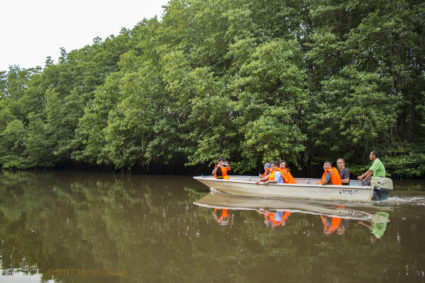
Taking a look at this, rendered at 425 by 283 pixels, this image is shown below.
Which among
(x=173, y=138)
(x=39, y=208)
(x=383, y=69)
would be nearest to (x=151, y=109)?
(x=173, y=138)

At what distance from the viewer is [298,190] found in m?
9.65

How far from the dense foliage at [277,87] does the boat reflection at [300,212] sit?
451cm

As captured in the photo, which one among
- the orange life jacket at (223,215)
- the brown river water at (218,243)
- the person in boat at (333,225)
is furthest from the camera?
the orange life jacket at (223,215)

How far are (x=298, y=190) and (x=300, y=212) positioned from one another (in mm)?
1626

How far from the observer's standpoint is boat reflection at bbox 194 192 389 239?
6527mm

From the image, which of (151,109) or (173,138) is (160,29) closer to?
(151,109)

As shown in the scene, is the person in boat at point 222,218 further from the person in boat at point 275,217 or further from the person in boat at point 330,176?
the person in boat at point 330,176

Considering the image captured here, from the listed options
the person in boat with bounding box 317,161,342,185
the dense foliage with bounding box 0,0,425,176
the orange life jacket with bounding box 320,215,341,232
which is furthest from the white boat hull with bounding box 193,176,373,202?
the dense foliage with bounding box 0,0,425,176

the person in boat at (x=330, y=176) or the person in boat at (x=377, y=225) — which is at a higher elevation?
the person in boat at (x=330, y=176)

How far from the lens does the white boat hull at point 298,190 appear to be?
9008mm

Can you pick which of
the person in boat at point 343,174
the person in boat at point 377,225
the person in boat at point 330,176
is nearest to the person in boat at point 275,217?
the person in boat at point 377,225

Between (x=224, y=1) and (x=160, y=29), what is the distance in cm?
529

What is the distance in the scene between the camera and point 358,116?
14.2 m

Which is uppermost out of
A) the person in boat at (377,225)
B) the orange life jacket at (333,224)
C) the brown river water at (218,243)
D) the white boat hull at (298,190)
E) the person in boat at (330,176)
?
the person in boat at (330,176)
